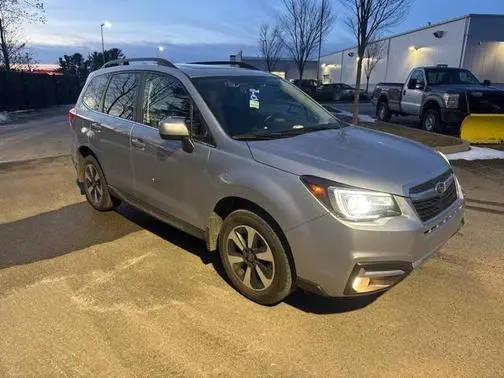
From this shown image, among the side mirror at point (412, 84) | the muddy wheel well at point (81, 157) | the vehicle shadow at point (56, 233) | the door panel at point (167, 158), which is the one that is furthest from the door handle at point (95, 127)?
the side mirror at point (412, 84)

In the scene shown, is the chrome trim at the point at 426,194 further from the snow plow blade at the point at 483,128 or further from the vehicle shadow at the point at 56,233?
the snow plow blade at the point at 483,128

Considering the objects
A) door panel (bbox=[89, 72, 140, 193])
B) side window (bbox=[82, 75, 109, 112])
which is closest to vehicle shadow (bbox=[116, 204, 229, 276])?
door panel (bbox=[89, 72, 140, 193])

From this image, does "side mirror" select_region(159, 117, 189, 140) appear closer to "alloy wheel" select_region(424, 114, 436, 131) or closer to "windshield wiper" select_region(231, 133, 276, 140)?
"windshield wiper" select_region(231, 133, 276, 140)

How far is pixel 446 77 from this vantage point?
13.8 m

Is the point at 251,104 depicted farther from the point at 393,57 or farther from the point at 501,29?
the point at 393,57

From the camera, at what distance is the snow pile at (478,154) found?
9867 mm

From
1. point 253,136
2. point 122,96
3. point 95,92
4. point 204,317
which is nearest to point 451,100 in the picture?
point 95,92

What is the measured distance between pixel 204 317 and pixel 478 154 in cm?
882

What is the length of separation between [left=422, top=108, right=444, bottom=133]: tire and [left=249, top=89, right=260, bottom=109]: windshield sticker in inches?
395

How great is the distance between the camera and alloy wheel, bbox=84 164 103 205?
18.9 feet

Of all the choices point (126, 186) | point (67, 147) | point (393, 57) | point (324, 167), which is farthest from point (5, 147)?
point (393, 57)

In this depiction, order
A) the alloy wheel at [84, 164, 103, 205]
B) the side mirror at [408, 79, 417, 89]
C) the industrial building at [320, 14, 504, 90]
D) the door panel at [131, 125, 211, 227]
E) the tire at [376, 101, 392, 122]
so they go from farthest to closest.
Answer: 1. the industrial building at [320, 14, 504, 90]
2. the tire at [376, 101, 392, 122]
3. the side mirror at [408, 79, 417, 89]
4. the alloy wheel at [84, 164, 103, 205]
5. the door panel at [131, 125, 211, 227]

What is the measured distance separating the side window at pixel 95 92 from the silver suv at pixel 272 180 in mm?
382

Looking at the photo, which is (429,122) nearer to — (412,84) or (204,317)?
(412,84)
